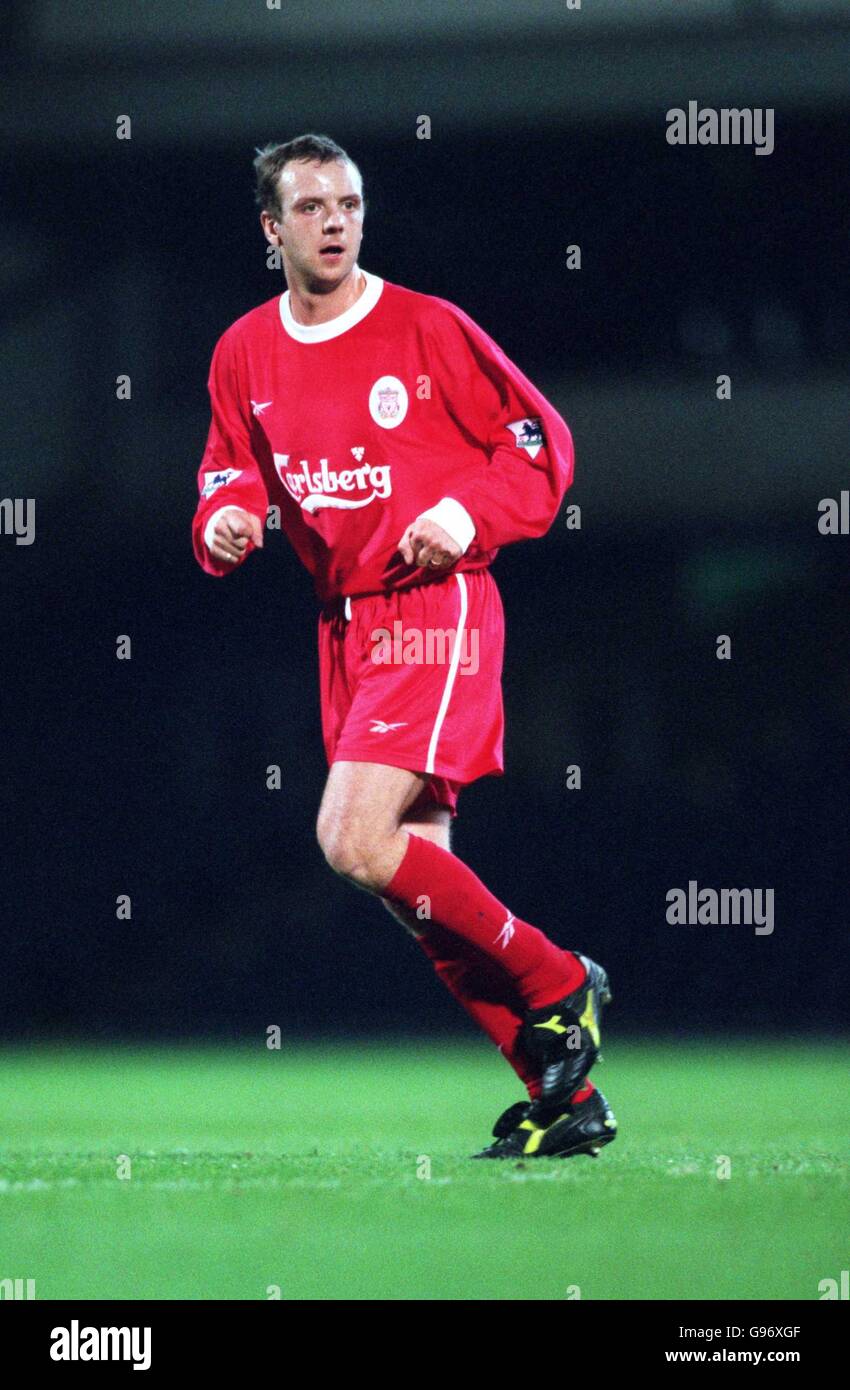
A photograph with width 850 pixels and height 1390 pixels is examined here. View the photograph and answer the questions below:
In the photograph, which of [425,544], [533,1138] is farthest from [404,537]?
[533,1138]

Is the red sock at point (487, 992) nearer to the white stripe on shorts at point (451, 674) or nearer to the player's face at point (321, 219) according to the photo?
the white stripe on shorts at point (451, 674)

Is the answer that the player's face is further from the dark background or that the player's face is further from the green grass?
the green grass

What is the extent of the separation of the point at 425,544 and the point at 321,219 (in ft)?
3.11

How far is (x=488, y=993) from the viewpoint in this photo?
4375 mm

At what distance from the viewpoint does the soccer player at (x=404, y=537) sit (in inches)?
169

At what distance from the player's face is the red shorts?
83 cm

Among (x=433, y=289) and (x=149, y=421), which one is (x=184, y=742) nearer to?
(x=149, y=421)

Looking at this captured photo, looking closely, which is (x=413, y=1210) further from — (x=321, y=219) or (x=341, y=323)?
(x=321, y=219)

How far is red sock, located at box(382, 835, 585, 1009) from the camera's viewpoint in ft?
13.9
